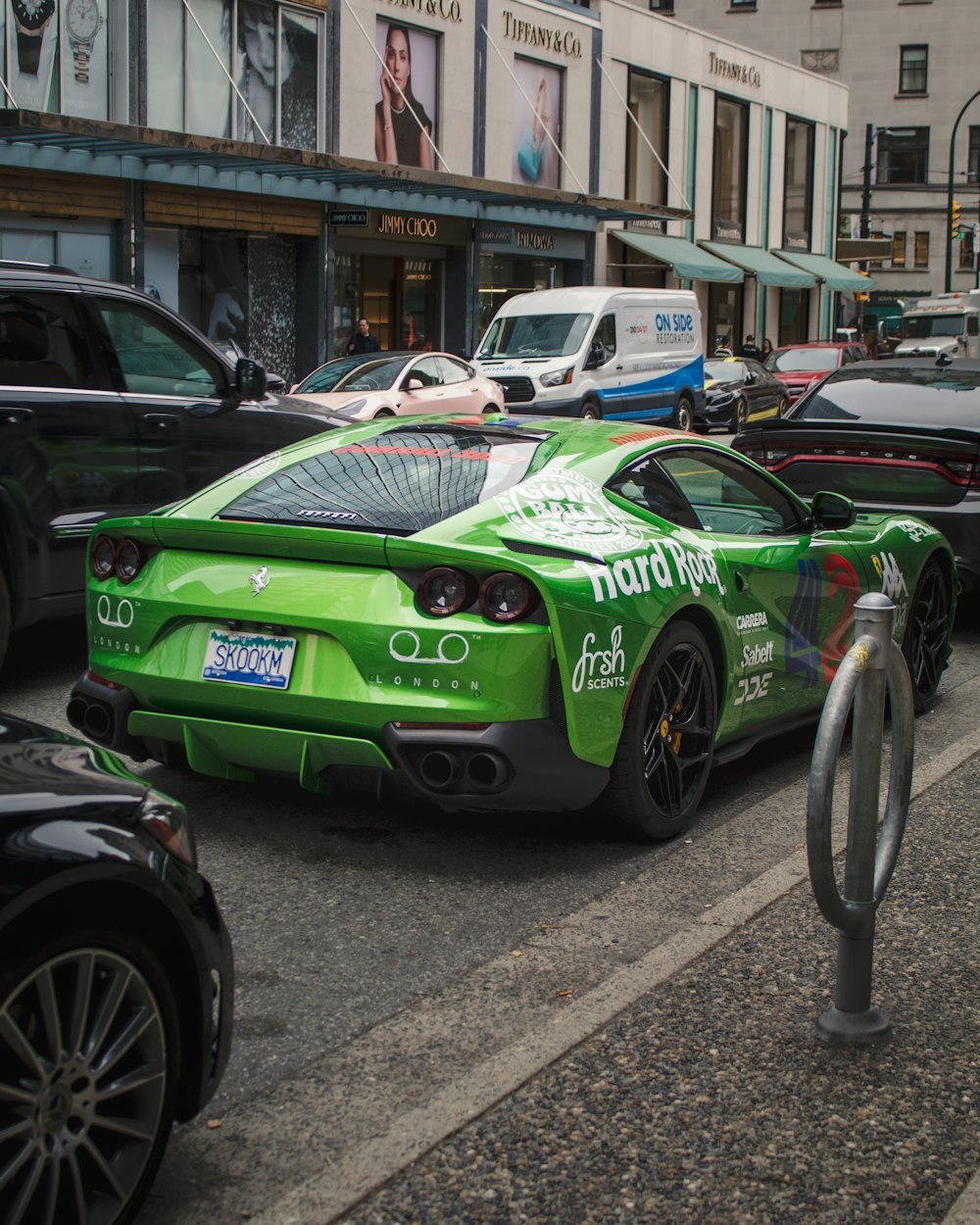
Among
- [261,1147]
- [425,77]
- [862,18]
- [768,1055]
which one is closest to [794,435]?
[768,1055]

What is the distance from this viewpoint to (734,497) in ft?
22.2

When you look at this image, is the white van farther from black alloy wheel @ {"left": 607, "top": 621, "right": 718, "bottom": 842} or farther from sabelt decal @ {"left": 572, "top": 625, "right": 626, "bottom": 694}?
sabelt decal @ {"left": 572, "top": 625, "right": 626, "bottom": 694}

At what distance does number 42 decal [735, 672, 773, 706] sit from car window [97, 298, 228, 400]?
371 cm

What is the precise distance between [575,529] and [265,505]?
1.00 metres

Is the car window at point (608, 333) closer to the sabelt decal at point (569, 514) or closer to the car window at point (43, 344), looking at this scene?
the car window at point (43, 344)

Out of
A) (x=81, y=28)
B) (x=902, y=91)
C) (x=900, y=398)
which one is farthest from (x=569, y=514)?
(x=902, y=91)

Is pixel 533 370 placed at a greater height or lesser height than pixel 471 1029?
greater

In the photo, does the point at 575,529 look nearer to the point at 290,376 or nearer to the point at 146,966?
the point at 146,966

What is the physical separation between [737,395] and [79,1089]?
2808 centimetres

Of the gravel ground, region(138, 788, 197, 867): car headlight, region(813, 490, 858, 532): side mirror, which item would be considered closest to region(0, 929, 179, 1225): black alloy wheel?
region(138, 788, 197, 867): car headlight

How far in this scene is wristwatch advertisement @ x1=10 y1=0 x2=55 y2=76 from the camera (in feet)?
83.5

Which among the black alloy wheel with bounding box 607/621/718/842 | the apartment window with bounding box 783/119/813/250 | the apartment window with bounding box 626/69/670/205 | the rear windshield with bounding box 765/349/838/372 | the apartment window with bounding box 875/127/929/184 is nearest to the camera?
the black alloy wheel with bounding box 607/621/718/842

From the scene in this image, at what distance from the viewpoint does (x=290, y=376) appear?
31.8 metres

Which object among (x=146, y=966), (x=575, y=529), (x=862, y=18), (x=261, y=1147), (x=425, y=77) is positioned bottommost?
(x=261, y=1147)
